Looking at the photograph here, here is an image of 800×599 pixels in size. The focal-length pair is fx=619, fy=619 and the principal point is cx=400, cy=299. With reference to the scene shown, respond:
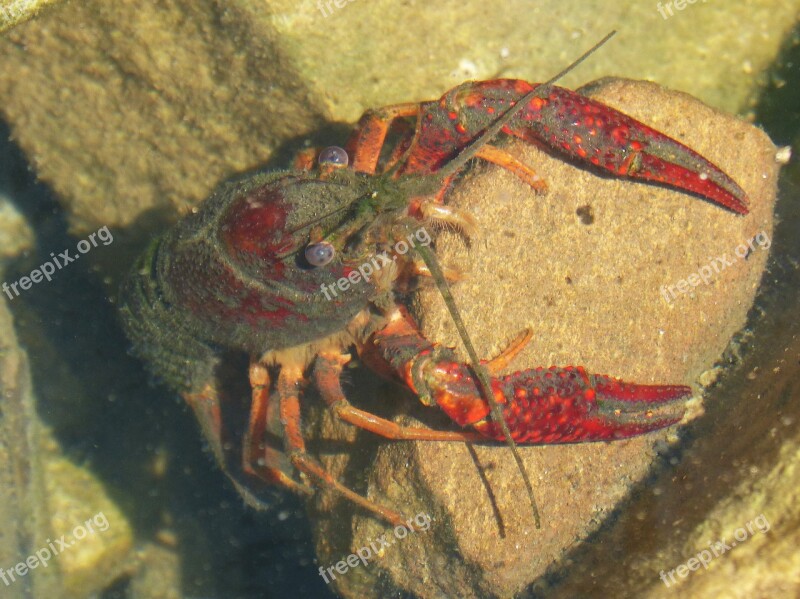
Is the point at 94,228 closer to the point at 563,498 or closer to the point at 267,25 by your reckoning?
the point at 267,25

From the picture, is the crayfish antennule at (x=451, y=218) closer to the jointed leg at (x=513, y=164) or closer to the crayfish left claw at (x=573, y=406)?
the jointed leg at (x=513, y=164)

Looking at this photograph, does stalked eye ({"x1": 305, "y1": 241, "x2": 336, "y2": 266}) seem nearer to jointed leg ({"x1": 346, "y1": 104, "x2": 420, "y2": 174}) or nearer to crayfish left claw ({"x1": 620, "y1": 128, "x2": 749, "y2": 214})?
jointed leg ({"x1": 346, "y1": 104, "x2": 420, "y2": 174})

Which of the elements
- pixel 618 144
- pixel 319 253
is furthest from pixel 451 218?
pixel 618 144

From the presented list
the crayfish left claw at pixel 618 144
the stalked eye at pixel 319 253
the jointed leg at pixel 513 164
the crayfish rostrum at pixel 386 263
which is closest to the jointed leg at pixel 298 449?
the crayfish rostrum at pixel 386 263

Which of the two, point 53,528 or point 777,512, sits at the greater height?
point 53,528

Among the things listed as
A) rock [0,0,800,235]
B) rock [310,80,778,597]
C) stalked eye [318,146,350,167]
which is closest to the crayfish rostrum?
stalked eye [318,146,350,167]

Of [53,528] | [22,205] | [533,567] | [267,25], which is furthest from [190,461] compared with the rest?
[267,25]

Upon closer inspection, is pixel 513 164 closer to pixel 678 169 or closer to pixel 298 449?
pixel 678 169
